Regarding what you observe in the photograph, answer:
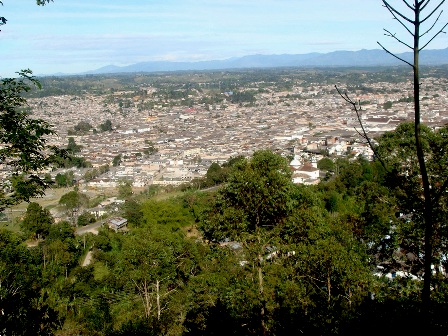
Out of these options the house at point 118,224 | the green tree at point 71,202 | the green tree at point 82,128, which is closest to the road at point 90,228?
the house at point 118,224

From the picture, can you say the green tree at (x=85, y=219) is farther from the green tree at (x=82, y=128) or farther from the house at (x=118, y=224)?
the green tree at (x=82, y=128)

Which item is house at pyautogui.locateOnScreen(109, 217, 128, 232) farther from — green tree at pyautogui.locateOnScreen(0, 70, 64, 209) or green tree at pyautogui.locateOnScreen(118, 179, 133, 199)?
green tree at pyautogui.locateOnScreen(0, 70, 64, 209)

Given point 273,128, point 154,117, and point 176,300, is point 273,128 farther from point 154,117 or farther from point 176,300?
point 176,300

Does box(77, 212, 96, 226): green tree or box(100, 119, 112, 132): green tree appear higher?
box(100, 119, 112, 132): green tree

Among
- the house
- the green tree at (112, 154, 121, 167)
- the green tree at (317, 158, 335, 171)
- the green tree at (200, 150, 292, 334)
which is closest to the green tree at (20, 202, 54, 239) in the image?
the house

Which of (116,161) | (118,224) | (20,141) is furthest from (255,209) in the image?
(116,161)

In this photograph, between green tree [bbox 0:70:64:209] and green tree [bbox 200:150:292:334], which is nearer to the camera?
green tree [bbox 0:70:64:209]

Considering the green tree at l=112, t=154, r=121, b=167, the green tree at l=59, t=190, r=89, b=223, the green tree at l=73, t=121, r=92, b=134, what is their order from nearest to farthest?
the green tree at l=59, t=190, r=89, b=223, the green tree at l=112, t=154, r=121, b=167, the green tree at l=73, t=121, r=92, b=134

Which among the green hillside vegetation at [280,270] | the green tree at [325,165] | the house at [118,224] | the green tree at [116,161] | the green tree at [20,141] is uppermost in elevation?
the green tree at [20,141]
